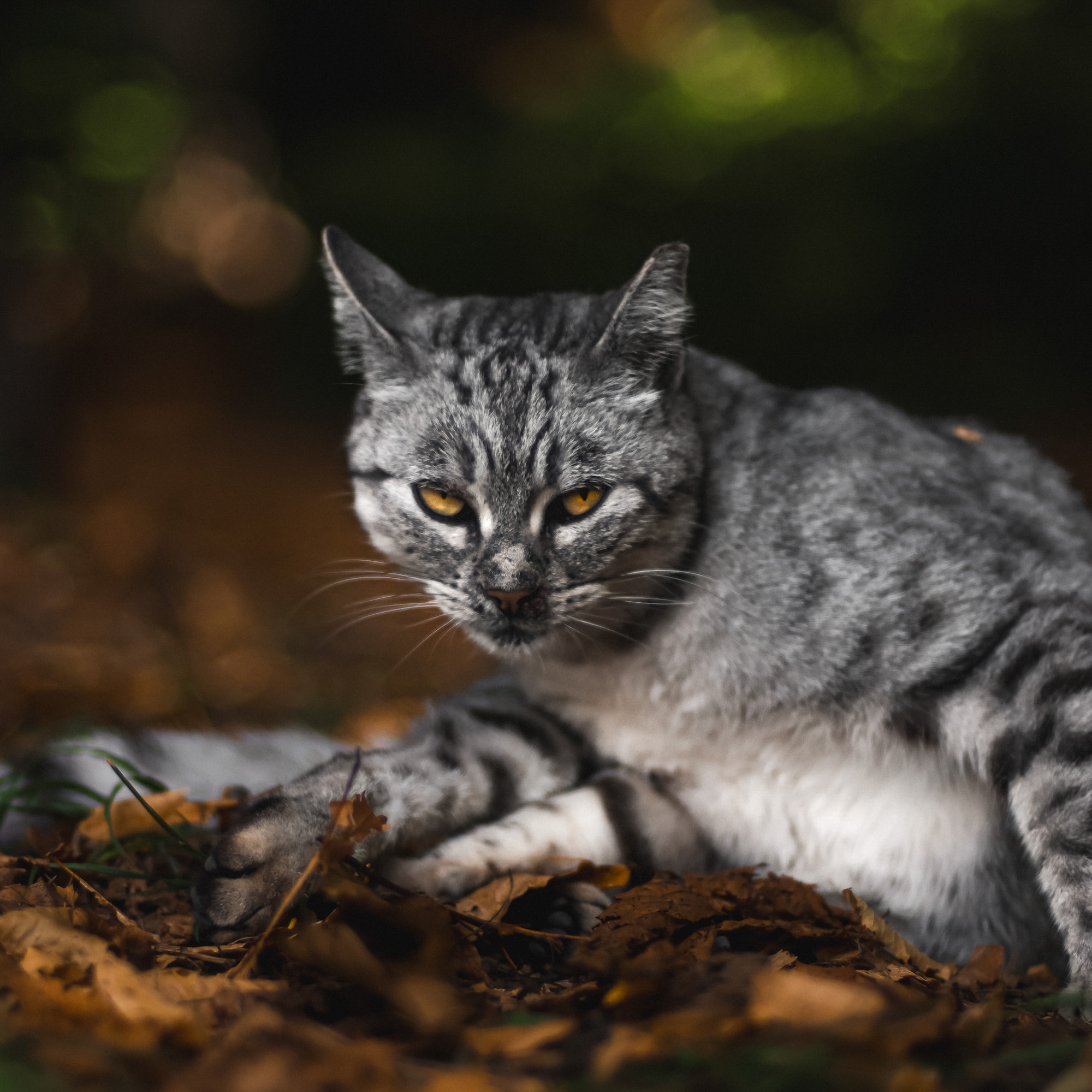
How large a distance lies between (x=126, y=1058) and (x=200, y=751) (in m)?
1.57

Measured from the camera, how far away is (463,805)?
235 cm

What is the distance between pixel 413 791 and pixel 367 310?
44.2 inches

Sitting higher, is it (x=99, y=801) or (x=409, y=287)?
(x=409, y=287)

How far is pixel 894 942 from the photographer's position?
1861mm

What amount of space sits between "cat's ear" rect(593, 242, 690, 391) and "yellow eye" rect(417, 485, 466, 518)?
45 centimetres

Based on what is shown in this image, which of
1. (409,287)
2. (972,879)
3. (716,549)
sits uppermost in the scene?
(409,287)

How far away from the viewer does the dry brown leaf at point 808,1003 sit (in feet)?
4.06

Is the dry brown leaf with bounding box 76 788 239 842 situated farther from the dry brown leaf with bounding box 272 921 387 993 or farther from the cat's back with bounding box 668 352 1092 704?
the cat's back with bounding box 668 352 1092 704

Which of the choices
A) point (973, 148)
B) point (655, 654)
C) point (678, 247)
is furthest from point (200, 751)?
point (973, 148)

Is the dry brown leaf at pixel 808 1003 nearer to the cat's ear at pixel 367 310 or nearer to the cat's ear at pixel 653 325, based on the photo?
the cat's ear at pixel 653 325

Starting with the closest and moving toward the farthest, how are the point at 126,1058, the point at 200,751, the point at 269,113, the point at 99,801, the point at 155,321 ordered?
the point at 126,1058 < the point at 99,801 < the point at 200,751 < the point at 269,113 < the point at 155,321

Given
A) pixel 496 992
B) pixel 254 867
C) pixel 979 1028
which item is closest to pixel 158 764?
pixel 254 867

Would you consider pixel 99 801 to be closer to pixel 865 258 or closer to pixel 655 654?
pixel 655 654

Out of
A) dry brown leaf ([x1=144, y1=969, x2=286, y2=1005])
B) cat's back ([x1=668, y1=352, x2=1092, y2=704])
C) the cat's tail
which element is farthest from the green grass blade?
cat's back ([x1=668, y1=352, x2=1092, y2=704])
